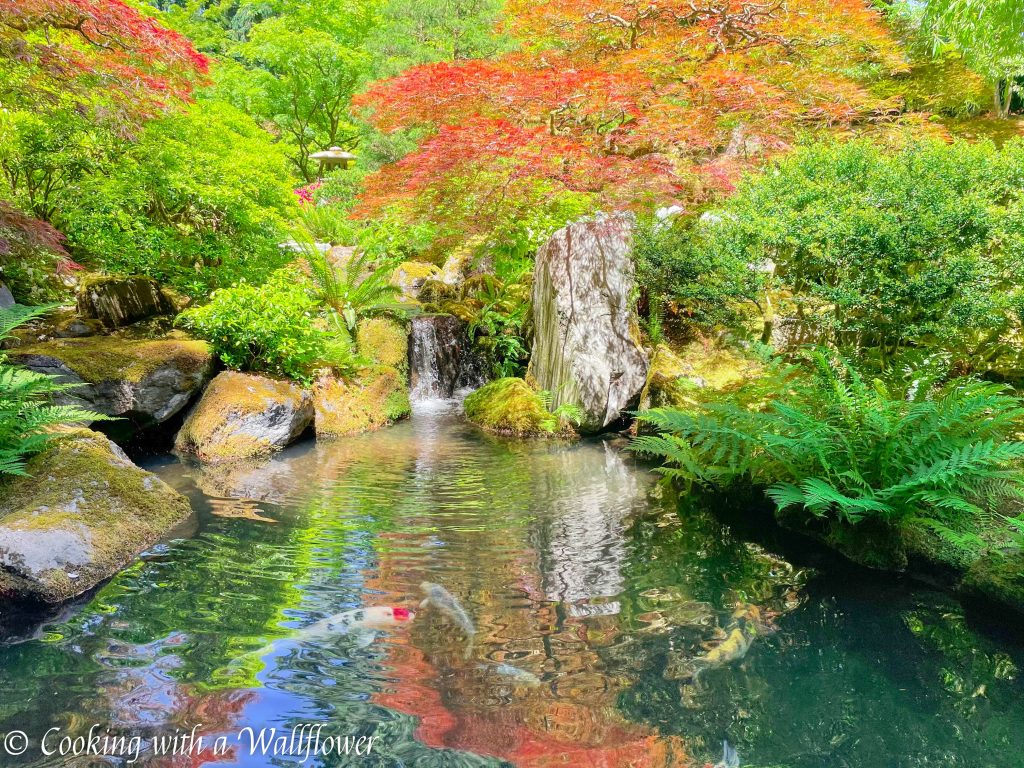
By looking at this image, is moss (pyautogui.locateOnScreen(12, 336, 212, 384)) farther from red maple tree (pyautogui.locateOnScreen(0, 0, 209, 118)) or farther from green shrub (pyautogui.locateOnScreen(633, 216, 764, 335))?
green shrub (pyautogui.locateOnScreen(633, 216, 764, 335))

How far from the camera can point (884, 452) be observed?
371 cm

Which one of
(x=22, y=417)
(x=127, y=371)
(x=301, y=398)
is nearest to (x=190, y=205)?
(x=127, y=371)

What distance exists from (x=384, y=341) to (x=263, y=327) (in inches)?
104

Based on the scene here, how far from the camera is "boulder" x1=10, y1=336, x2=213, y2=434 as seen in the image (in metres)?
5.98

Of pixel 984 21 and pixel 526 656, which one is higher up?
pixel 984 21

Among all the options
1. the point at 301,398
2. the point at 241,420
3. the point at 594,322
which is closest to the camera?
the point at 241,420

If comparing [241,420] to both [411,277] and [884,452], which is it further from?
[411,277]

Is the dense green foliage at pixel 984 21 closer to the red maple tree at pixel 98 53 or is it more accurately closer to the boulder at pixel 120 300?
the red maple tree at pixel 98 53

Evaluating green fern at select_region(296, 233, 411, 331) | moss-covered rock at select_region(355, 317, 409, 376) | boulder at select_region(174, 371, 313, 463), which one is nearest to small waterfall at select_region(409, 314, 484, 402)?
moss-covered rock at select_region(355, 317, 409, 376)

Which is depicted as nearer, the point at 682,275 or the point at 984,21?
the point at 984,21

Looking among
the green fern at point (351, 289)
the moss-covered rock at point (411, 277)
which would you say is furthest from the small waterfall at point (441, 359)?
the moss-covered rock at point (411, 277)

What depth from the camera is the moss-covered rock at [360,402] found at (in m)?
7.88

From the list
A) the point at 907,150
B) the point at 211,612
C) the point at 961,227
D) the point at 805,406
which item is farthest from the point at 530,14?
the point at 211,612

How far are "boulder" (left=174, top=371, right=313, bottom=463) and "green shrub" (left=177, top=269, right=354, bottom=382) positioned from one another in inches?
13.7
